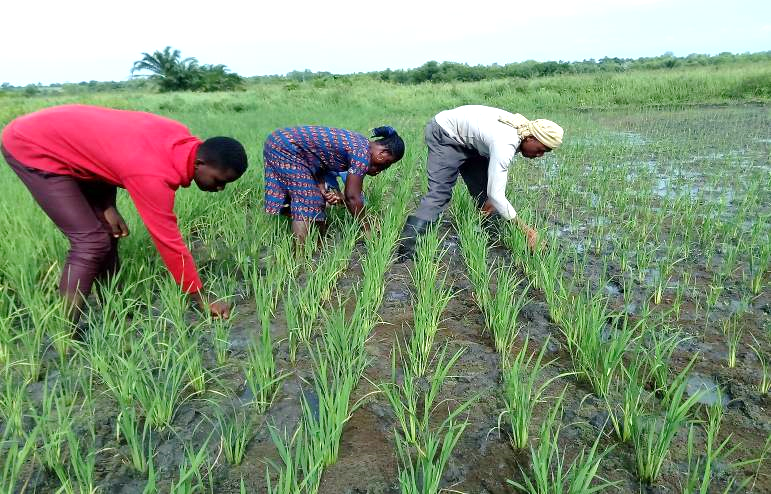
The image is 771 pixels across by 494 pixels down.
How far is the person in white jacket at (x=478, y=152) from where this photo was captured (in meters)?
2.88

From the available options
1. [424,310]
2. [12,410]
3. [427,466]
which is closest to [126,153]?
[12,410]

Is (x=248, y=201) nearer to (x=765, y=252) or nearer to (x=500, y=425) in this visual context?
(x=500, y=425)

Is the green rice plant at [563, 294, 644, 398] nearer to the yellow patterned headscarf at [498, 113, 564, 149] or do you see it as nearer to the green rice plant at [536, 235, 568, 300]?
the green rice plant at [536, 235, 568, 300]

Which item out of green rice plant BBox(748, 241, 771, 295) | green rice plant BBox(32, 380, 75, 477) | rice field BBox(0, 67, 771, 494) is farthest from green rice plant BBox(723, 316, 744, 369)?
green rice plant BBox(32, 380, 75, 477)

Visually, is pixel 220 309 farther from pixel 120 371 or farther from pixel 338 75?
pixel 338 75

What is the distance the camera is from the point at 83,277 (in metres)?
2.16

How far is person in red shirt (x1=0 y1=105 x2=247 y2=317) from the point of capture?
1957mm

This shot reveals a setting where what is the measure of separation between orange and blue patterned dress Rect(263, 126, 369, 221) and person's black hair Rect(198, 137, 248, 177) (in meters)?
1.11

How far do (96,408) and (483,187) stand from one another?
9.46 ft

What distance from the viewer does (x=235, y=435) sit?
162 centimetres

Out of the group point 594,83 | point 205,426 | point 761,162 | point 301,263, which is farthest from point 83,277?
point 594,83

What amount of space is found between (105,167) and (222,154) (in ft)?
1.65

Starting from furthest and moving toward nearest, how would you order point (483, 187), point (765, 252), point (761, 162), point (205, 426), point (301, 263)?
1. point (761, 162)
2. point (483, 187)
3. point (301, 263)
4. point (765, 252)
5. point (205, 426)

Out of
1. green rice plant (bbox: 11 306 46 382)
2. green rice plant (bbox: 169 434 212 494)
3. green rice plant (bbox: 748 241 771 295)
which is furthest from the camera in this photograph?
green rice plant (bbox: 748 241 771 295)
